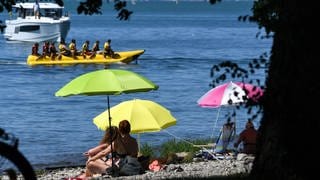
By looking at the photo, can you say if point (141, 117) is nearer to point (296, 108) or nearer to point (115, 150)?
point (115, 150)

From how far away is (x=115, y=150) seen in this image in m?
12.7

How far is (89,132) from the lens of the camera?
79.5ft

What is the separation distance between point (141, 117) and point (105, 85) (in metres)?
1.44

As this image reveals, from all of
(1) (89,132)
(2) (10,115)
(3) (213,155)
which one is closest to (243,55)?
(2) (10,115)

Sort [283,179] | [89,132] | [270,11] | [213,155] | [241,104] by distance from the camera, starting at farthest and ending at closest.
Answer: [89,132]
[213,155]
[270,11]
[241,104]
[283,179]

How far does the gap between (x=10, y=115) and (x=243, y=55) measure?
2970 cm

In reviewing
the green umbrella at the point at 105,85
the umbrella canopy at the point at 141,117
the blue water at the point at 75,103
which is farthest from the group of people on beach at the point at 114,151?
the blue water at the point at 75,103

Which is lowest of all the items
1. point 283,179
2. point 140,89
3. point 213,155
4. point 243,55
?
point 243,55

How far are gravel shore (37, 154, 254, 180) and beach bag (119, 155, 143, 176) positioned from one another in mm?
141

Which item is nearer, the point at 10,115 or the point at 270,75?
the point at 270,75

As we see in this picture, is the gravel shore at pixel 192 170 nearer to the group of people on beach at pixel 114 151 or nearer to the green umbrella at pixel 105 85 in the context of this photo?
the group of people on beach at pixel 114 151

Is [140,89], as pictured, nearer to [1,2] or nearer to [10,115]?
[1,2]

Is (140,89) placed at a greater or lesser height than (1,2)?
lesser

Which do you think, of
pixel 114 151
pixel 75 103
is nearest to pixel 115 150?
pixel 114 151
